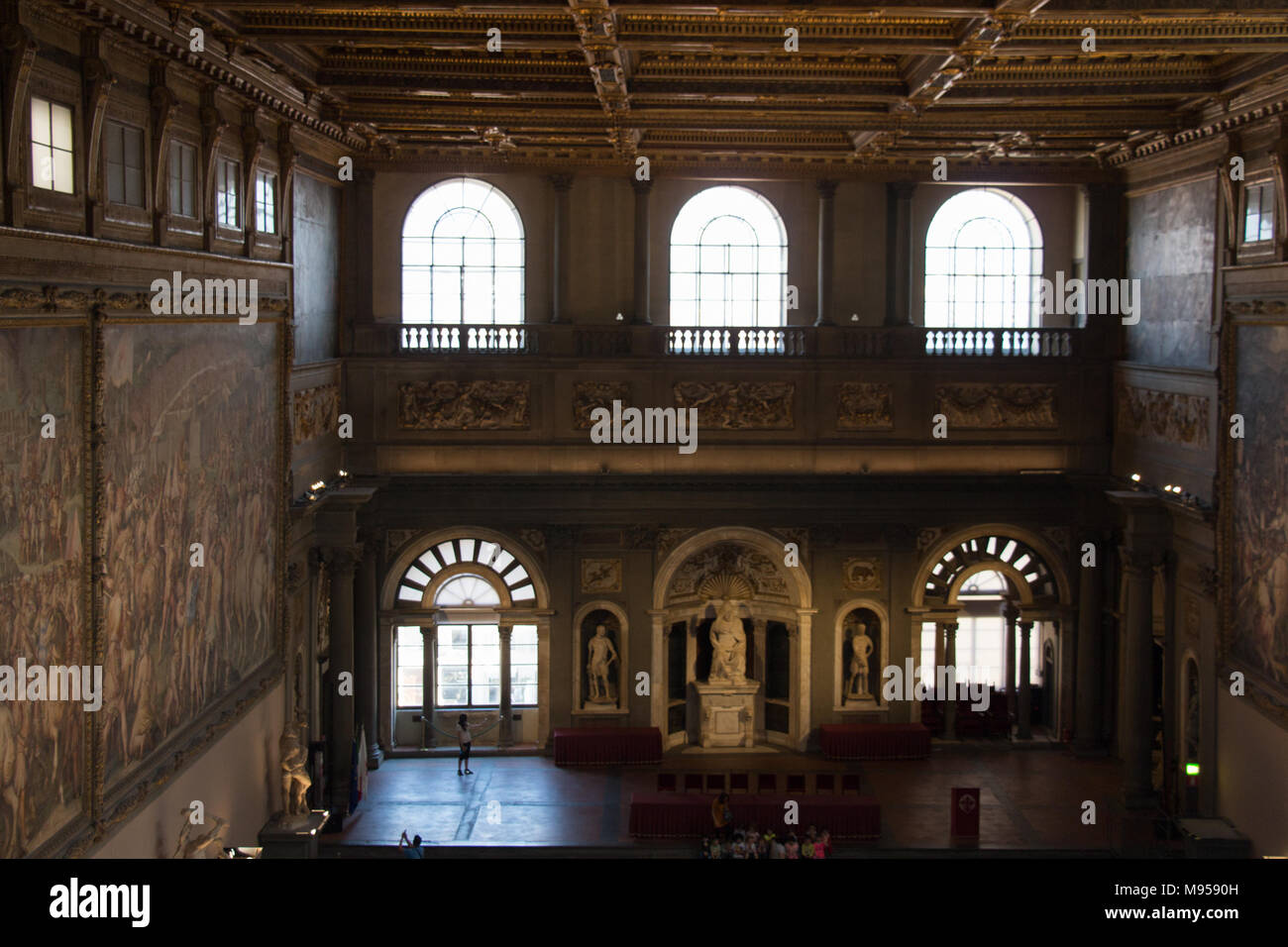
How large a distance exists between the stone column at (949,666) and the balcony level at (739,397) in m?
3.26

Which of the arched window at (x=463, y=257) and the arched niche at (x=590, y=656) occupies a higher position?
the arched window at (x=463, y=257)

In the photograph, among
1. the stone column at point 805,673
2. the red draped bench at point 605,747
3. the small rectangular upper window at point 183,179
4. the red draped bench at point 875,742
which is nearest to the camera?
the small rectangular upper window at point 183,179

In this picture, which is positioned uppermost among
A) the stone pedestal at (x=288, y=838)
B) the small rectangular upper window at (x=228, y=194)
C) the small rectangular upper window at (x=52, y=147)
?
the small rectangular upper window at (x=228, y=194)

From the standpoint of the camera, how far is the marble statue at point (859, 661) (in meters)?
27.9

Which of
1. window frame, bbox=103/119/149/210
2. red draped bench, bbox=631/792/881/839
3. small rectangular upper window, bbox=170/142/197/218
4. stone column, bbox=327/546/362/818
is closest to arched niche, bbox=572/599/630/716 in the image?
red draped bench, bbox=631/792/881/839

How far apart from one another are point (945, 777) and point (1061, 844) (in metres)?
3.78

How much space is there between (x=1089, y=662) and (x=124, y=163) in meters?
20.7

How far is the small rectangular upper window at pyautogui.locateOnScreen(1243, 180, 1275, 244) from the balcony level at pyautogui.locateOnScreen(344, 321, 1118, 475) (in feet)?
20.9

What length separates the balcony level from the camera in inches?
1069


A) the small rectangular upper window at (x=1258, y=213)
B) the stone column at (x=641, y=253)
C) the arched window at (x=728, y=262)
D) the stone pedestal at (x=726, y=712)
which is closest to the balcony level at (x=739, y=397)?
the stone column at (x=641, y=253)

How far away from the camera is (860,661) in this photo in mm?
28000

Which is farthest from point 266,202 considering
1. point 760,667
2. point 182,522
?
point 760,667

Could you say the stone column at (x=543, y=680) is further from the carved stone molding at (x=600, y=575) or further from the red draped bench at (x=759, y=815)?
the red draped bench at (x=759, y=815)
